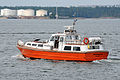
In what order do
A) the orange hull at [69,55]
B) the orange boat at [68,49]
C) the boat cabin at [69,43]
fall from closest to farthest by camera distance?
the orange hull at [69,55] → the orange boat at [68,49] → the boat cabin at [69,43]

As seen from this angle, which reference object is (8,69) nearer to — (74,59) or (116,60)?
(74,59)

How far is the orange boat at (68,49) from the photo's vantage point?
171ft

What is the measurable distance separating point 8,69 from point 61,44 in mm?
8401

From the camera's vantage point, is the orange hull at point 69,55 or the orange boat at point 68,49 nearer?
the orange hull at point 69,55

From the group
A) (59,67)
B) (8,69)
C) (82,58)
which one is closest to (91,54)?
(82,58)

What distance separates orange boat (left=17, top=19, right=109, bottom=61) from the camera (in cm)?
5222

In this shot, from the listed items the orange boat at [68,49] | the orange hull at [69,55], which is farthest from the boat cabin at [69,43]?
the orange hull at [69,55]

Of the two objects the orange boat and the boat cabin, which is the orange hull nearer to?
the orange boat

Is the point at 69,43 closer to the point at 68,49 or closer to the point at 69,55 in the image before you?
the point at 68,49

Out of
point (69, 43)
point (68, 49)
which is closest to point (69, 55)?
point (68, 49)

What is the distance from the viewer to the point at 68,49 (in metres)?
53.4

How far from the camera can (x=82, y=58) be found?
172ft

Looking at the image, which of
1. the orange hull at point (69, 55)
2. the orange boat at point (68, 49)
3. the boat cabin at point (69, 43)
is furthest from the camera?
the boat cabin at point (69, 43)

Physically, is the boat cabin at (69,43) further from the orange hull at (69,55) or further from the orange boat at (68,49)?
the orange hull at (69,55)
